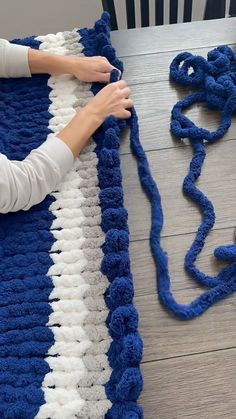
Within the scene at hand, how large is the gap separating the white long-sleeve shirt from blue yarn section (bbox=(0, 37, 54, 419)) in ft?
0.08

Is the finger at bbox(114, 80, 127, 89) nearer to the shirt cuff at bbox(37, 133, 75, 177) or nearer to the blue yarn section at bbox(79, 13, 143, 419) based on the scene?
the blue yarn section at bbox(79, 13, 143, 419)

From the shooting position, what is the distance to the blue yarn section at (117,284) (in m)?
0.65

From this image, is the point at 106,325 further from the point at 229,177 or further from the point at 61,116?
the point at 61,116

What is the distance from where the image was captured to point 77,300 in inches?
29.7

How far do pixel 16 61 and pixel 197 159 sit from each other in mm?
400

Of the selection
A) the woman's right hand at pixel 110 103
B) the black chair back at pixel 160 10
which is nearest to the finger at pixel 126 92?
the woman's right hand at pixel 110 103

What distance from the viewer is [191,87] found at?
977mm

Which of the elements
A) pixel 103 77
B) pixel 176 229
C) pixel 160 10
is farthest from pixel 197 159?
pixel 160 10

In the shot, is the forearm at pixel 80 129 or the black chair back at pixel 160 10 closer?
the forearm at pixel 80 129

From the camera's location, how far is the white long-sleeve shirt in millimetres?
826

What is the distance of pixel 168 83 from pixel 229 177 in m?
0.24

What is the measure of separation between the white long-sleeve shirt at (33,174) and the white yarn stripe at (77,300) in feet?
0.08

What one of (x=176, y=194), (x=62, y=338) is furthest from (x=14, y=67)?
(x=62, y=338)

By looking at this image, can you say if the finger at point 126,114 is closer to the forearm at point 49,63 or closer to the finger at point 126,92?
the finger at point 126,92
